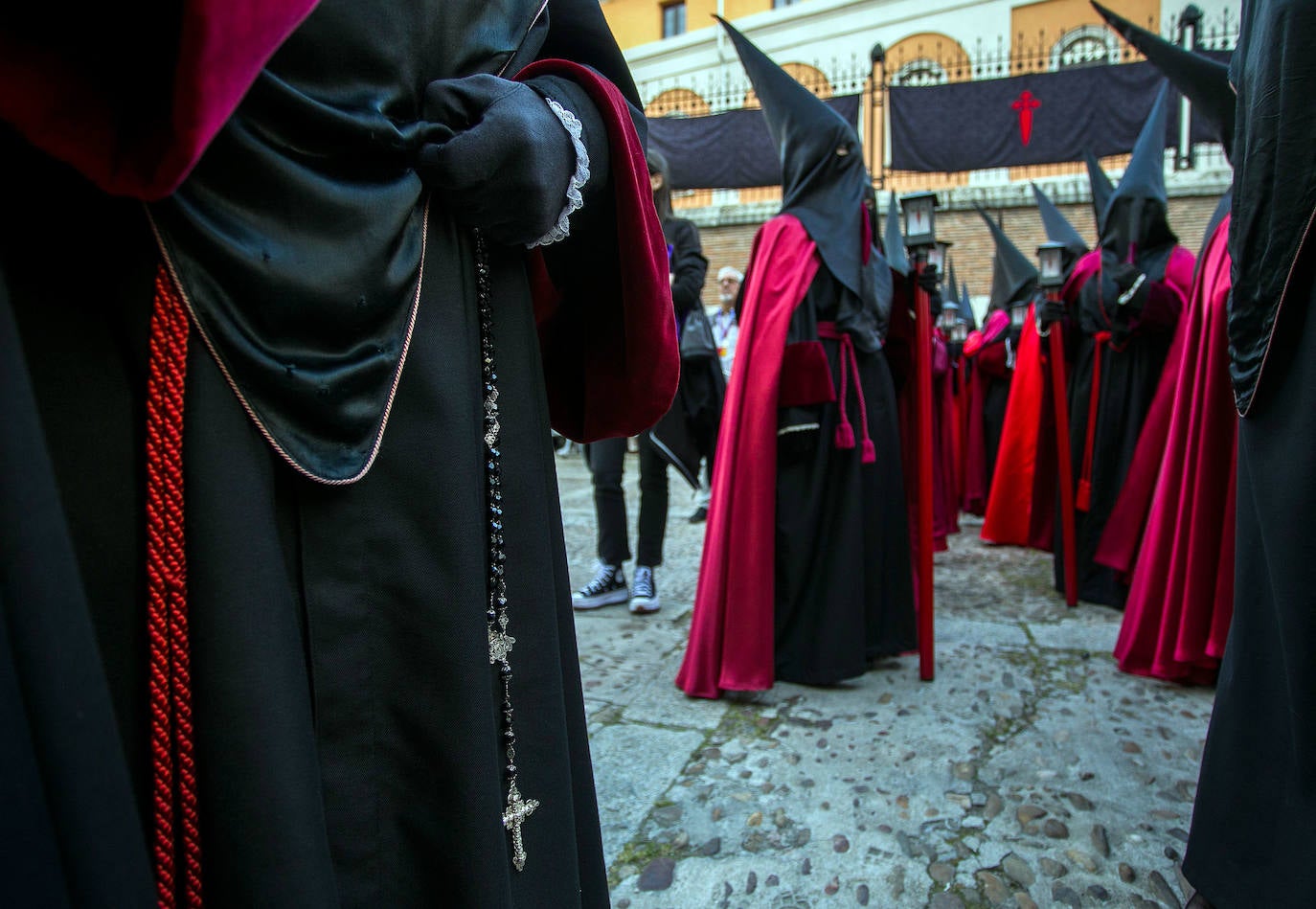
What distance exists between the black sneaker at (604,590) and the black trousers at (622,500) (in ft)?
0.21

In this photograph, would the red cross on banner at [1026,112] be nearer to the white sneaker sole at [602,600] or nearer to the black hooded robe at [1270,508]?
the white sneaker sole at [602,600]

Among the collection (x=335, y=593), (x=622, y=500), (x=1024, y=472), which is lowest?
(x=1024, y=472)

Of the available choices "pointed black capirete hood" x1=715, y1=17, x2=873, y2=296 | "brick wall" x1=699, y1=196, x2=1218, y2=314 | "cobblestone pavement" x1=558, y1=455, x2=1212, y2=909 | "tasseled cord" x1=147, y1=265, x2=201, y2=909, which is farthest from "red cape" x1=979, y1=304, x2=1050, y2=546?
"brick wall" x1=699, y1=196, x2=1218, y2=314

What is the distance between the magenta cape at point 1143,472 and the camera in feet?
12.4

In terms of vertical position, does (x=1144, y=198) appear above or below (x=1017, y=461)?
above

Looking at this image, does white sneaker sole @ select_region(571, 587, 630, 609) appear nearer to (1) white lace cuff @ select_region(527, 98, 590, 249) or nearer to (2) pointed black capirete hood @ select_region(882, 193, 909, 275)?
(2) pointed black capirete hood @ select_region(882, 193, 909, 275)

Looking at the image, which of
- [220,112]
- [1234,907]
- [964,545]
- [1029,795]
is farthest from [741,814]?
[964,545]

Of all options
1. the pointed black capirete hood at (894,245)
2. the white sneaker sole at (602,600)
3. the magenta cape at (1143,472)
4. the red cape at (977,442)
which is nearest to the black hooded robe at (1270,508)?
the magenta cape at (1143,472)

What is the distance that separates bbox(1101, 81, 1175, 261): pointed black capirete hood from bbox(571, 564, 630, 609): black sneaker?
309cm

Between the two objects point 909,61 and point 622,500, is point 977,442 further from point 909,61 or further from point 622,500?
point 909,61

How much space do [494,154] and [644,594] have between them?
10.8 feet

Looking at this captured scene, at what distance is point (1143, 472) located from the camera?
12.9 ft

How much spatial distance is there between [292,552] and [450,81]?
0.55m

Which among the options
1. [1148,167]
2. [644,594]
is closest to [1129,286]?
[1148,167]
